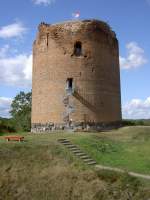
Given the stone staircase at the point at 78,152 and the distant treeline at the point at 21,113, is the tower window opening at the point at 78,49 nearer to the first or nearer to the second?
the stone staircase at the point at 78,152

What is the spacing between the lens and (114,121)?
23.3 meters

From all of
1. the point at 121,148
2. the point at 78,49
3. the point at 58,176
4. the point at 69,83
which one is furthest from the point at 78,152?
the point at 78,49

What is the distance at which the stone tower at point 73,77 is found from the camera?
2164 centimetres

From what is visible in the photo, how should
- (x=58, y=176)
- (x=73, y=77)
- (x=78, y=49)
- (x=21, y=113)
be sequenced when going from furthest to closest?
(x=21, y=113) < (x=78, y=49) < (x=73, y=77) < (x=58, y=176)

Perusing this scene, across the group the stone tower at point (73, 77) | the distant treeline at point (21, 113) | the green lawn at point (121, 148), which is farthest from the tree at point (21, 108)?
the green lawn at point (121, 148)

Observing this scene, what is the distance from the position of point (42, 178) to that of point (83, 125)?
9671mm

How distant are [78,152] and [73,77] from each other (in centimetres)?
731

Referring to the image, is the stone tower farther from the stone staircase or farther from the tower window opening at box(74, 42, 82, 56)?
the stone staircase

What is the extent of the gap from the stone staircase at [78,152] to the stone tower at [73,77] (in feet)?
16.5

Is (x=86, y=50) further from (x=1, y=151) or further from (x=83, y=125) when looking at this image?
(x=1, y=151)

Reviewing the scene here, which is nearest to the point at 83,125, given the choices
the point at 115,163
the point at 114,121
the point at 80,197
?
the point at 114,121

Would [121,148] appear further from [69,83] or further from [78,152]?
[69,83]

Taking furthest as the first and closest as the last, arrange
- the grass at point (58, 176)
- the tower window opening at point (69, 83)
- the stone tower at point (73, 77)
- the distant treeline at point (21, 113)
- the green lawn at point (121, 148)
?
the distant treeline at point (21, 113), the tower window opening at point (69, 83), the stone tower at point (73, 77), the green lawn at point (121, 148), the grass at point (58, 176)

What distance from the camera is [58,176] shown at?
40.0 ft
